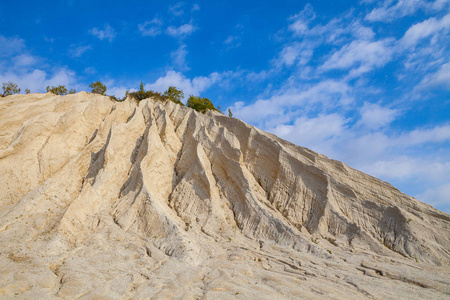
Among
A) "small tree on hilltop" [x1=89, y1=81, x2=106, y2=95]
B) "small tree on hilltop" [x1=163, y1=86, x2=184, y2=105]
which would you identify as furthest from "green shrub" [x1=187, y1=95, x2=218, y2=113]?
"small tree on hilltop" [x1=89, y1=81, x2=106, y2=95]

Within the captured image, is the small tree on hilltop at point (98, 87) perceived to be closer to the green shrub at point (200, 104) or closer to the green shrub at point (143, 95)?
the green shrub at point (143, 95)

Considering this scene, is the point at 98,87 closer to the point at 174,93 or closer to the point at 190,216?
the point at 174,93

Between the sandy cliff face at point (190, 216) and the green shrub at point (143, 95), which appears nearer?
the sandy cliff face at point (190, 216)

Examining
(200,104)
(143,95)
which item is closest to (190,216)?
(200,104)

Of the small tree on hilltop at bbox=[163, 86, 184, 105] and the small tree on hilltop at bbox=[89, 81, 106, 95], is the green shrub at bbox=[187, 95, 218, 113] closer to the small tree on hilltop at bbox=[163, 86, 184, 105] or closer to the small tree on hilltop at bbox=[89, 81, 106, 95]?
the small tree on hilltop at bbox=[163, 86, 184, 105]

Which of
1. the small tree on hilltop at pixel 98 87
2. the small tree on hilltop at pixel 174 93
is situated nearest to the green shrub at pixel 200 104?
the small tree on hilltop at pixel 174 93

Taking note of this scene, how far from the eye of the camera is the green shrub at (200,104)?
27.1m

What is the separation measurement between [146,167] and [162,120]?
565 centimetres

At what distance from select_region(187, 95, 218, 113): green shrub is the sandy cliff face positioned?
12.5 feet

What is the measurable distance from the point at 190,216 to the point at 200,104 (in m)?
14.4

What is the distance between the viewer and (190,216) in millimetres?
Result: 15602

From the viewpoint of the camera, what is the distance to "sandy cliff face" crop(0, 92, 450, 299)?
1006 centimetres

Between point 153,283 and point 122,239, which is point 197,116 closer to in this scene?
point 122,239

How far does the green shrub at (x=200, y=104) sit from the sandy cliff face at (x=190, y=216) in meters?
3.82
